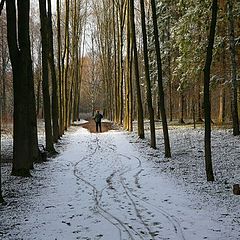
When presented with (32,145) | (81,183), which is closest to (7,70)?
(32,145)

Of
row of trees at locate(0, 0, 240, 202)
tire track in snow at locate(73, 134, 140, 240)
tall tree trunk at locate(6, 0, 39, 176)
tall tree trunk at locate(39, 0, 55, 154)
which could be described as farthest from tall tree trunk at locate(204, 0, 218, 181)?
tall tree trunk at locate(39, 0, 55, 154)

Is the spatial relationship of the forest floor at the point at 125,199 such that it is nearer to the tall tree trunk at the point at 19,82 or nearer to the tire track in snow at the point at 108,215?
the tire track in snow at the point at 108,215

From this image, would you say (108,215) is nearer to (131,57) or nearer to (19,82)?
(19,82)

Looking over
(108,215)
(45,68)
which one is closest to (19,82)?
(108,215)

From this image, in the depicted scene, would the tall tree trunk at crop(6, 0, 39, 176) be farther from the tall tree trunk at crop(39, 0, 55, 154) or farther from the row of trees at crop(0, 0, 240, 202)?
the tall tree trunk at crop(39, 0, 55, 154)

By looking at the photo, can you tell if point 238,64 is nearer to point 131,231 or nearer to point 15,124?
point 15,124

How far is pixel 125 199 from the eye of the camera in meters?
9.36

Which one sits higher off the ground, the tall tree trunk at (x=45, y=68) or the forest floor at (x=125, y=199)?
the tall tree trunk at (x=45, y=68)

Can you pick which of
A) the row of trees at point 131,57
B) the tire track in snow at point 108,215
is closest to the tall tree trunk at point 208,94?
the row of trees at point 131,57

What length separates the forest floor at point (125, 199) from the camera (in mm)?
7043

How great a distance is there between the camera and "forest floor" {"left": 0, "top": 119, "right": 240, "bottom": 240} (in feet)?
23.1

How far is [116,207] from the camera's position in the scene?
28.2 ft

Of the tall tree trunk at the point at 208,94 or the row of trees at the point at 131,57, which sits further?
the row of trees at the point at 131,57

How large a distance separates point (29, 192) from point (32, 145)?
16.6 feet
